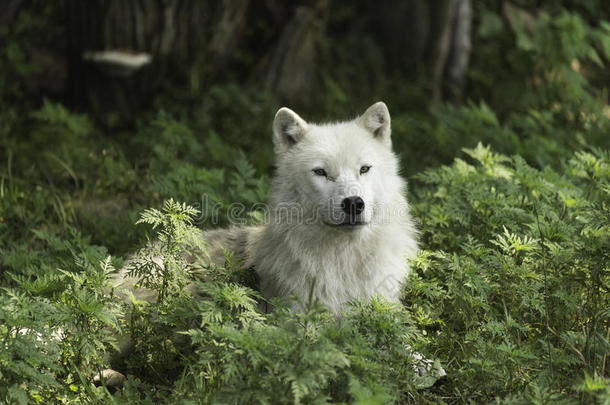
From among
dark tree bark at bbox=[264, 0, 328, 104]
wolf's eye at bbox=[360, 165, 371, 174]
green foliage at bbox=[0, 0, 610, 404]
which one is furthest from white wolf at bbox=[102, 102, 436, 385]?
dark tree bark at bbox=[264, 0, 328, 104]

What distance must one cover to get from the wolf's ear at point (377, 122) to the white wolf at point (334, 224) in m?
0.03

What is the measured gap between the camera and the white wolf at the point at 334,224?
4180 millimetres

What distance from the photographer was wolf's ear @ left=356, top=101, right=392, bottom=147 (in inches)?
180

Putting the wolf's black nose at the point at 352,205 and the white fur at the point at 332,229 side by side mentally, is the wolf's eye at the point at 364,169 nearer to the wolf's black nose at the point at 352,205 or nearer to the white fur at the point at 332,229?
the white fur at the point at 332,229

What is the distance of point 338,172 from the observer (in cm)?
423

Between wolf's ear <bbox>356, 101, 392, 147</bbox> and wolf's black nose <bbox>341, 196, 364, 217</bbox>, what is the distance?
0.79 meters

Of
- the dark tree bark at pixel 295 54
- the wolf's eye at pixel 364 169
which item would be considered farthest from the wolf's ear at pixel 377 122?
the dark tree bark at pixel 295 54

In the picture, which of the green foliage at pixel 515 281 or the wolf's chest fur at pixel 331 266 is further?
the wolf's chest fur at pixel 331 266

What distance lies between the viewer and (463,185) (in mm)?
5281

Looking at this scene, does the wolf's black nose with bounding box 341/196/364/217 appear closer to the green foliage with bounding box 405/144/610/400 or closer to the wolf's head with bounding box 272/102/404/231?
the wolf's head with bounding box 272/102/404/231

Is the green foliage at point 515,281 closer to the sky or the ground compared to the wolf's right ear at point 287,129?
closer to the ground

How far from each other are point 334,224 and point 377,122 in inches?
38.0

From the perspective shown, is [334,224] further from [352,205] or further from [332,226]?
[352,205]

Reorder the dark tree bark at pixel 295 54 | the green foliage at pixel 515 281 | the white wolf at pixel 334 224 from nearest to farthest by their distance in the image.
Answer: the green foliage at pixel 515 281 → the white wolf at pixel 334 224 → the dark tree bark at pixel 295 54
